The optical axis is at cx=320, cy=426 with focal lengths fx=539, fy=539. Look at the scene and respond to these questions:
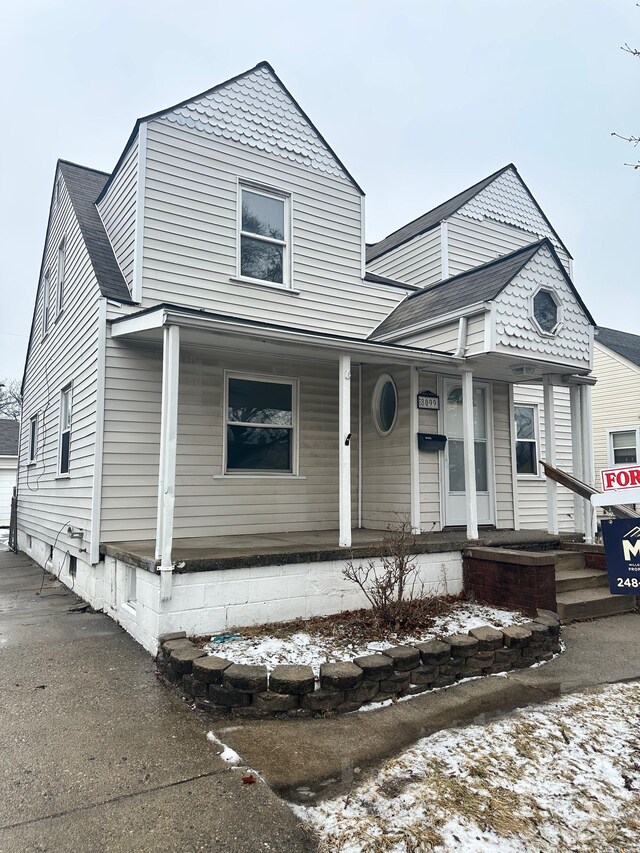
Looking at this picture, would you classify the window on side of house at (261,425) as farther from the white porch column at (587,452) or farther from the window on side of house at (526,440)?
the window on side of house at (526,440)

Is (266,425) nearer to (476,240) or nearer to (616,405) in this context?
(476,240)

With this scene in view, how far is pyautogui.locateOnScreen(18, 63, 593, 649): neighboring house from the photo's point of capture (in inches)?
239

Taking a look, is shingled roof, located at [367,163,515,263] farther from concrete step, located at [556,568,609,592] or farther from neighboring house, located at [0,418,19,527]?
neighboring house, located at [0,418,19,527]

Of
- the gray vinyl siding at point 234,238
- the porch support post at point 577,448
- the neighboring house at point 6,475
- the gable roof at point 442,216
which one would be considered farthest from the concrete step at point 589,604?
the neighboring house at point 6,475

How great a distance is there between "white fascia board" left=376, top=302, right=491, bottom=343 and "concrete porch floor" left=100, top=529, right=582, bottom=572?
2838 mm

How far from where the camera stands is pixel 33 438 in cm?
1166

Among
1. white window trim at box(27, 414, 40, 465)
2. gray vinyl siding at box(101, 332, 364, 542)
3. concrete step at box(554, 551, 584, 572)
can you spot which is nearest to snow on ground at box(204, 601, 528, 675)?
concrete step at box(554, 551, 584, 572)

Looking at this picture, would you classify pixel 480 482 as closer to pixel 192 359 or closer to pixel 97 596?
pixel 192 359

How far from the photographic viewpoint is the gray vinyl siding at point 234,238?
23.7 feet

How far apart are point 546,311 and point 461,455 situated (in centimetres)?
235

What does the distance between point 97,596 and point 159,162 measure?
5.71 m

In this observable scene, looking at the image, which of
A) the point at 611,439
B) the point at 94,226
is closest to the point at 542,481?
the point at 611,439

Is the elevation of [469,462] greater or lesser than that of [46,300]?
lesser

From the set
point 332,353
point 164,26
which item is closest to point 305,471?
point 332,353
